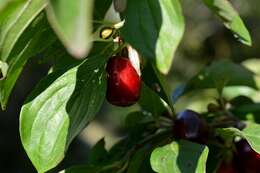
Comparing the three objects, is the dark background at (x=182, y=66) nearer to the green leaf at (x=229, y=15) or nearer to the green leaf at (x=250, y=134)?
the green leaf at (x=250, y=134)

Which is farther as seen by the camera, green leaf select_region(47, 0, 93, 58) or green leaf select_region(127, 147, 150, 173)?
green leaf select_region(127, 147, 150, 173)

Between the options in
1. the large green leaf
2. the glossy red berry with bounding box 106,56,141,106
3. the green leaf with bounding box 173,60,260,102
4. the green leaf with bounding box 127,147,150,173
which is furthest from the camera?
the green leaf with bounding box 173,60,260,102

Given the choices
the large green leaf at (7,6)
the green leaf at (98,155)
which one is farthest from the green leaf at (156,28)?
the green leaf at (98,155)

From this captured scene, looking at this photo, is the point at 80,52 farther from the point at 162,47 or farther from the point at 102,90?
the point at 102,90

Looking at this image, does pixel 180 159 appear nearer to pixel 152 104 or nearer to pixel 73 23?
pixel 152 104

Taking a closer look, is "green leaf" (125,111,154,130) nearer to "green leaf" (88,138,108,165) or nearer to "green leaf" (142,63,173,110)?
"green leaf" (88,138,108,165)

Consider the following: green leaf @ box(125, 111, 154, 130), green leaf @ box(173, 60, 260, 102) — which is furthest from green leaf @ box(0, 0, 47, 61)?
green leaf @ box(173, 60, 260, 102)
